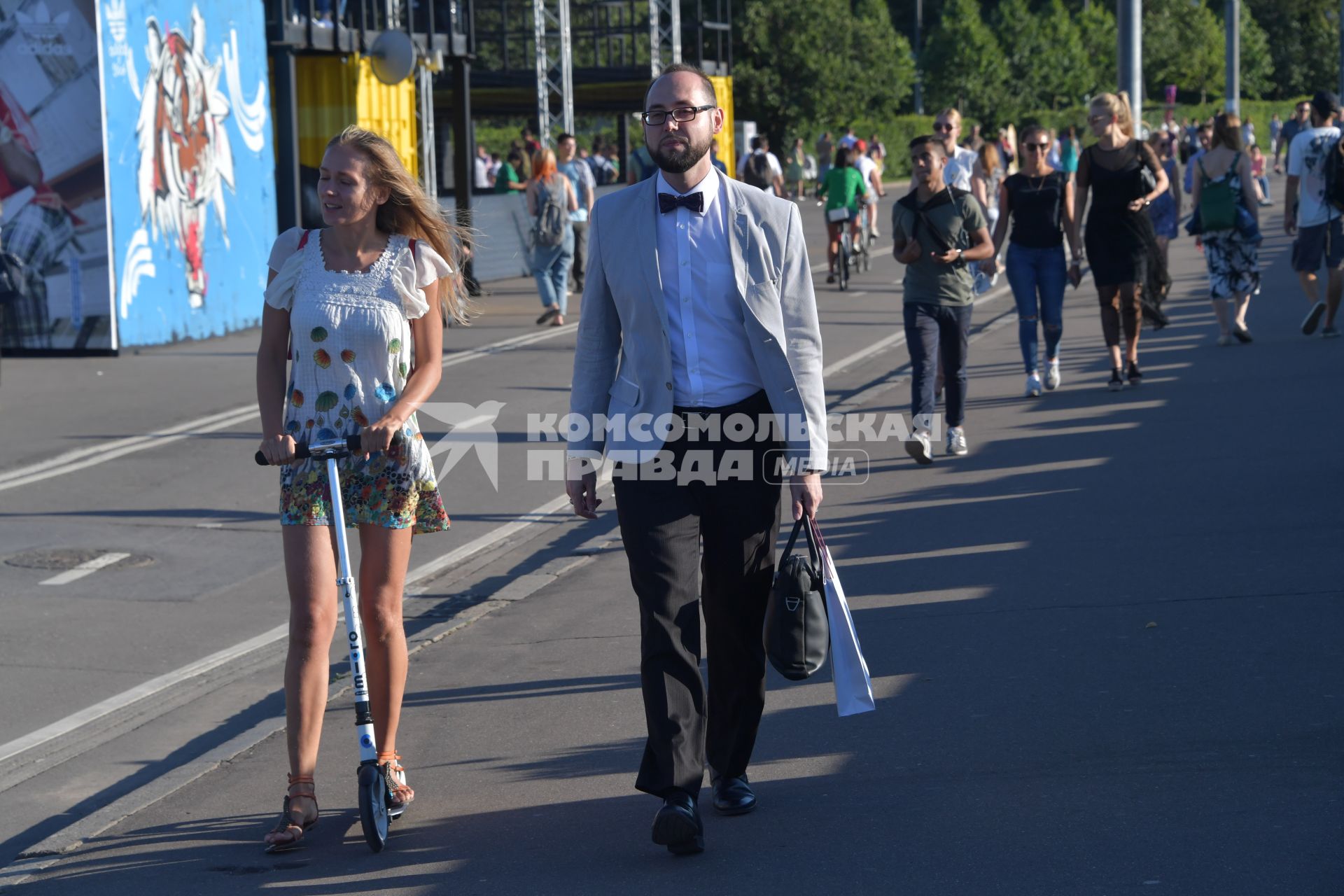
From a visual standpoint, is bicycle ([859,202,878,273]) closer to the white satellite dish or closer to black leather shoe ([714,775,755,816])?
the white satellite dish

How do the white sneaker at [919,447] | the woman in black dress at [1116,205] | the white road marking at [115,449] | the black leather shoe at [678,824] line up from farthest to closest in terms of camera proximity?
1. the woman in black dress at [1116,205]
2. the white road marking at [115,449]
3. the white sneaker at [919,447]
4. the black leather shoe at [678,824]

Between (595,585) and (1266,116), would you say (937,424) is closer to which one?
(595,585)

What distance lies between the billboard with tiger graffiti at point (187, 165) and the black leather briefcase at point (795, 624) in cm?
1431

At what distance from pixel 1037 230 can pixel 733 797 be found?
780 centimetres

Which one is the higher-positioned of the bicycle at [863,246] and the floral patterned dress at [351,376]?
the bicycle at [863,246]

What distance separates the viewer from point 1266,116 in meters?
82.4

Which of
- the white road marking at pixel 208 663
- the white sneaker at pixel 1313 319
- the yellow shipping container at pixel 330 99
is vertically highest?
the yellow shipping container at pixel 330 99

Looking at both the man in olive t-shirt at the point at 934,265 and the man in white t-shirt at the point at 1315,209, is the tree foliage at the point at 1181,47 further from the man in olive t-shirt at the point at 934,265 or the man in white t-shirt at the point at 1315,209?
the man in olive t-shirt at the point at 934,265

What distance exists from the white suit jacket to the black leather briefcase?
0.29 m

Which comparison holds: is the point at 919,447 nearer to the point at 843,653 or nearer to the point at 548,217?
the point at 843,653

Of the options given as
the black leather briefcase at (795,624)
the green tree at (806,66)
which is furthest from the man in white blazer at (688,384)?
the green tree at (806,66)

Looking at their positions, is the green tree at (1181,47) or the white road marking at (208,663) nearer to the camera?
the white road marking at (208,663)

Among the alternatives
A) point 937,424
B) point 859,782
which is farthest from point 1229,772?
point 937,424

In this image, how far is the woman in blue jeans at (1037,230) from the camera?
11.8 metres
